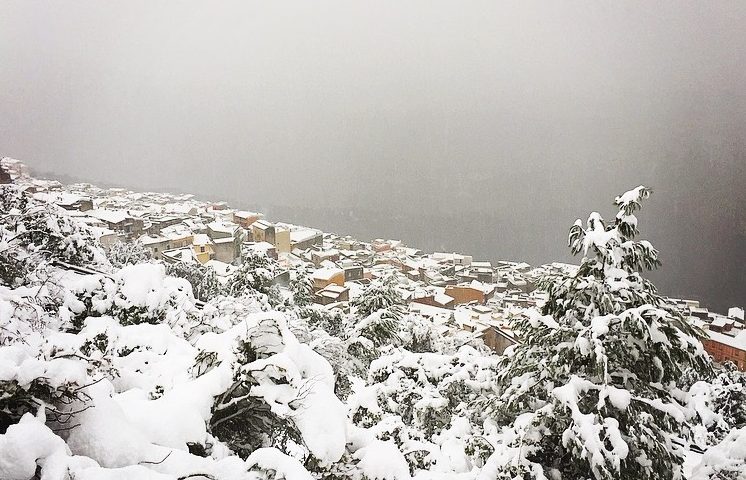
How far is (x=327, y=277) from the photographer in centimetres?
3186

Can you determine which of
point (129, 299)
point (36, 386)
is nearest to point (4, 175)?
point (129, 299)

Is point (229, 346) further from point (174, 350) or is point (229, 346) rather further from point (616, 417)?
point (616, 417)

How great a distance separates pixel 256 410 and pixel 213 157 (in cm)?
8161

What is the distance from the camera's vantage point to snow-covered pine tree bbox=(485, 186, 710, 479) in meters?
3.71

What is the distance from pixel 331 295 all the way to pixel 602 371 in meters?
25.8

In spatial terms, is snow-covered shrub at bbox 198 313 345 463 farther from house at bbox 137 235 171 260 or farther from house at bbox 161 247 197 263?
house at bbox 137 235 171 260

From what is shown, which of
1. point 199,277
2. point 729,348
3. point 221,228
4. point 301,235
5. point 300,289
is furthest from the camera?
point 301,235

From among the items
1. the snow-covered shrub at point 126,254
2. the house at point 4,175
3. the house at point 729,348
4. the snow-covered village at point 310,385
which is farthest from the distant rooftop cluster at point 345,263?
the snow-covered village at point 310,385

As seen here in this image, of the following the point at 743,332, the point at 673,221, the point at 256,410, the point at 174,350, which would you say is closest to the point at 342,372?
the point at 174,350

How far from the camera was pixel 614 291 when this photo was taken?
4164 mm

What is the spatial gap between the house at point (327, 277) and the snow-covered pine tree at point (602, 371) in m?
27.1

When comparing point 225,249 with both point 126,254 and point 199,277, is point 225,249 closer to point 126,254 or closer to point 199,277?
point 126,254

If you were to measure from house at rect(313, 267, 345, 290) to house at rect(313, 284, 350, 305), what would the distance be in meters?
0.84

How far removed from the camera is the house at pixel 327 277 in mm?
31609
